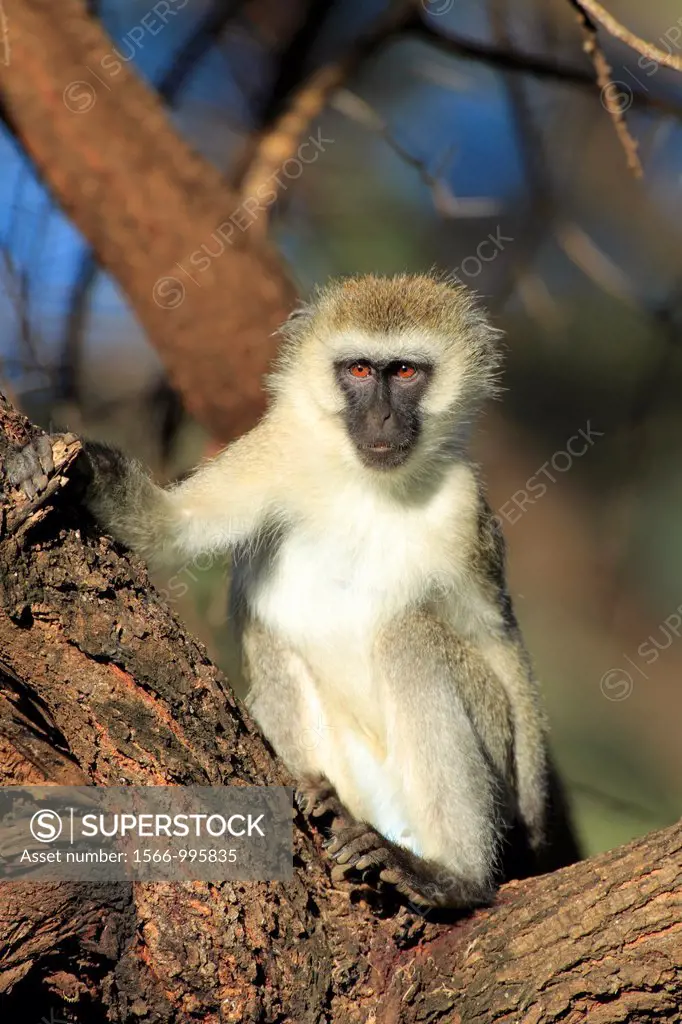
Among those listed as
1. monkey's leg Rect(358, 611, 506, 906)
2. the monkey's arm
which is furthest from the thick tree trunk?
monkey's leg Rect(358, 611, 506, 906)

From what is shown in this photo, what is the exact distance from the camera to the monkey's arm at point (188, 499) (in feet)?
11.3

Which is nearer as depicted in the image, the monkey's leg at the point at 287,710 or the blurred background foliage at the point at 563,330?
the monkey's leg at the point at 287,710

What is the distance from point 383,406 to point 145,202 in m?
2.20

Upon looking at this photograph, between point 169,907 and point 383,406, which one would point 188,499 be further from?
point 169,907

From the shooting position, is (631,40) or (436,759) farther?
(436,759)

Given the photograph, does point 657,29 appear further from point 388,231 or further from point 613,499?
point 613,499

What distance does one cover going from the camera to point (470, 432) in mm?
4344

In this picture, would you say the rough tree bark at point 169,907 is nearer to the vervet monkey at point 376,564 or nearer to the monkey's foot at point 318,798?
the monkey's foot at point 318,798

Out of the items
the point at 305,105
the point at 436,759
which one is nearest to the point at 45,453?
the point at 436,759

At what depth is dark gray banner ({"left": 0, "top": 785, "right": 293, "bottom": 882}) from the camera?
2.80m

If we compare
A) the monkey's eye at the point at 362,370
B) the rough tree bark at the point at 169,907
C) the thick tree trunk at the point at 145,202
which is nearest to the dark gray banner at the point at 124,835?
the rough tree bark at the point at 169,907

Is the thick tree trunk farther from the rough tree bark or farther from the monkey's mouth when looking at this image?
the rough tree bark

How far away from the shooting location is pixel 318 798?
3.51 metres

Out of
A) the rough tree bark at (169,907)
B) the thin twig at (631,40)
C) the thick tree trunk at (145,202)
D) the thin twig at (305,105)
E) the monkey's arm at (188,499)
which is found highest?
the thin twig at (305,105)
